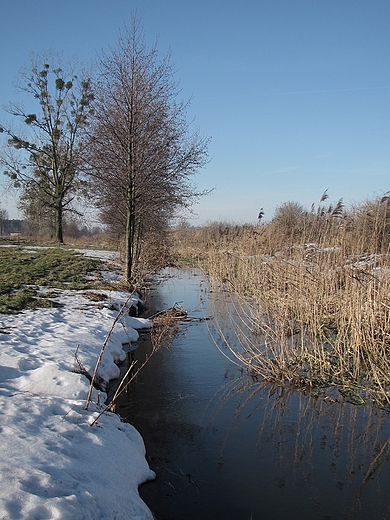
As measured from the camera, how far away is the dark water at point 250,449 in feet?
12.1

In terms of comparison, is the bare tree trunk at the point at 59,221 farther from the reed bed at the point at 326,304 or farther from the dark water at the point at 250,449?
the dark water at the point at 250,449

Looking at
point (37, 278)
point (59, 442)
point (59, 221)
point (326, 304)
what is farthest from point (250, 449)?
point (59, 221)

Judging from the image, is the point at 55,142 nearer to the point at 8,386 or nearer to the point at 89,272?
the point at 89,272

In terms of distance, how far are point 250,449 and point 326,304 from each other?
10.3ft

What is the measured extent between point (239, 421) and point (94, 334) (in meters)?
3.05

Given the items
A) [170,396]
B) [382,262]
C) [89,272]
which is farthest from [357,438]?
[89,272]

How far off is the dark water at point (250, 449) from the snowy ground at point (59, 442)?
1.41 ft

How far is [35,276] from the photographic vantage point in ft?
40.0

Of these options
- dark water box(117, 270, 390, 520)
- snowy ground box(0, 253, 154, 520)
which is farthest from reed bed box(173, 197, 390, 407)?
snowy ground box(0, 253, 154, 520)

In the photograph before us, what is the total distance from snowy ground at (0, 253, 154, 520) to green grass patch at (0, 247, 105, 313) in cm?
219

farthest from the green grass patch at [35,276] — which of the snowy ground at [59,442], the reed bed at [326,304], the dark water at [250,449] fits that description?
the reed bed at [326,304]

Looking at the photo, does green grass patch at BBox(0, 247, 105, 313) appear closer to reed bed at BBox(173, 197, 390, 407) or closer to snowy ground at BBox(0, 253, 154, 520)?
snowy ground at BBox(0, 253, 154, 520)

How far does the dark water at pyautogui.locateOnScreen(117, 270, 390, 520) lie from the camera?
370 centimetres

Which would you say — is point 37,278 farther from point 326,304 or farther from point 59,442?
point 59,442
